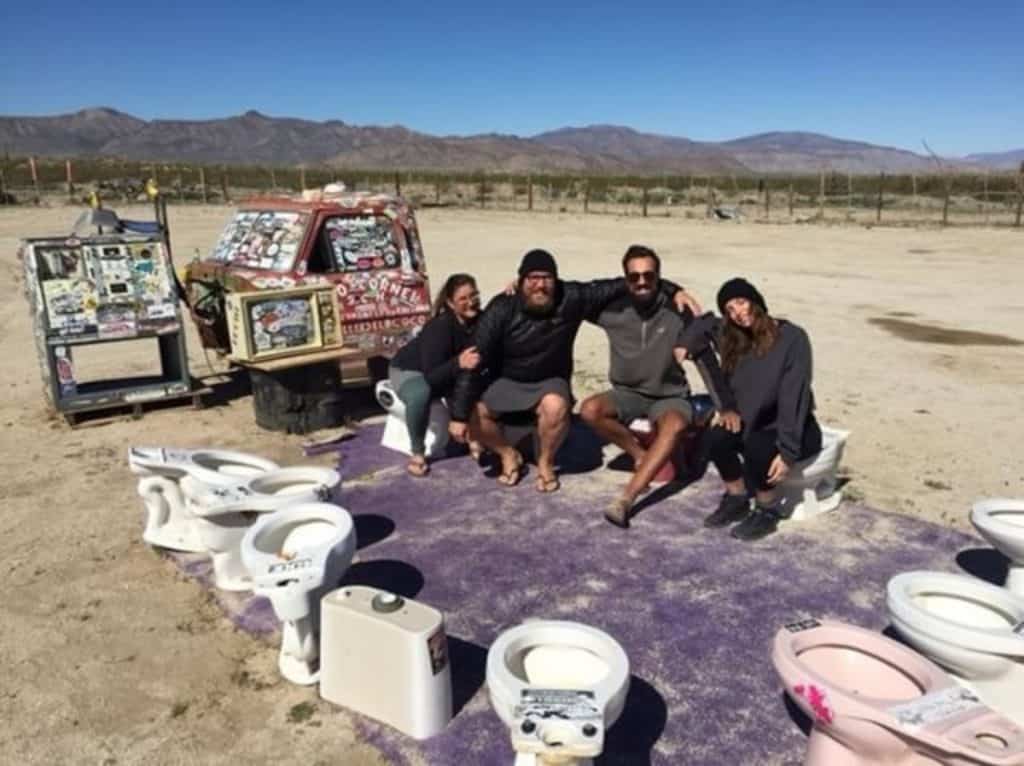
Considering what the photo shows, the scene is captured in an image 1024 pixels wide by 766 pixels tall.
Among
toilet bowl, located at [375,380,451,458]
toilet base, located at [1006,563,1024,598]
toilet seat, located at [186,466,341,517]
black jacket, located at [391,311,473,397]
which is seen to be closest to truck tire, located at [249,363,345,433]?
toilet bowl, located at [375,380,451,458]

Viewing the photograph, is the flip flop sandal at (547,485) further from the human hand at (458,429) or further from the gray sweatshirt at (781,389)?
the gray sweatshirt at (781,389)

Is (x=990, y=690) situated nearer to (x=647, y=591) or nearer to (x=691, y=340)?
(x=647, y=591)

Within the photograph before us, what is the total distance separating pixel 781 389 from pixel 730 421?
28cm

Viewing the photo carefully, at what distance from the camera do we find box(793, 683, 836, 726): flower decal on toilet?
2.22 metres

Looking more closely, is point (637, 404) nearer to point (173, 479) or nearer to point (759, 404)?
point (759, 404)

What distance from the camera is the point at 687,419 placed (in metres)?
4.38

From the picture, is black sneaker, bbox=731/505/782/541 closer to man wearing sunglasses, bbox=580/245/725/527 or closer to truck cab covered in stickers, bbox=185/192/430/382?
man wearing sunglasses, bbox=580/245/725/527

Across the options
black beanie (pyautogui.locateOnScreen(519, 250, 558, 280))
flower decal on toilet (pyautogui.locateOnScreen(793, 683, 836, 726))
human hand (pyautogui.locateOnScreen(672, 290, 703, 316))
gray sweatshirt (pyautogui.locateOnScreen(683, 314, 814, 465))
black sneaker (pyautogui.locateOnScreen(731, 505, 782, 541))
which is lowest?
black sneaker (pyautogui.locateOnScreen(731, 505, 782, 541))

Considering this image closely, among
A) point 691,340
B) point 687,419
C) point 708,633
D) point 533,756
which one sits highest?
point 691,340

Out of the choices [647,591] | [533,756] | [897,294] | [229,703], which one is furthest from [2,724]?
[897,294]

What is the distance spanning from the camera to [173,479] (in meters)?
4.04

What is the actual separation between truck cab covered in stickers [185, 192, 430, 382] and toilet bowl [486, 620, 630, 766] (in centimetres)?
380

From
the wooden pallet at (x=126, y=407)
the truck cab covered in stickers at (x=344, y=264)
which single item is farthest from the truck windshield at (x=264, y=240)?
the wooden pallet at (x=126, y=407)

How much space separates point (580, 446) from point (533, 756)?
342 cm
